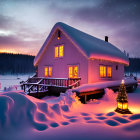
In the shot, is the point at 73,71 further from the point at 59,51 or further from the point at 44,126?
the point at 44,126

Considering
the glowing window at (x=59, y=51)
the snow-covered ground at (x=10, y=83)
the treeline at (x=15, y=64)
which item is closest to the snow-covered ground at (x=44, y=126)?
the glowing window at (x=59, y=51)

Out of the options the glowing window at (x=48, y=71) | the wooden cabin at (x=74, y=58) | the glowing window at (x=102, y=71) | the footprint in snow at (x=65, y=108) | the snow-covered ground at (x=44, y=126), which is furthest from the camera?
the glowing window at (x=48, y=71)

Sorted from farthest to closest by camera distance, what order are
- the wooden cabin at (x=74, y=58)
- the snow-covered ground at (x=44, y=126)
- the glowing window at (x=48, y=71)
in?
the glowing window at (x=48, y=71) → the wooden cabin at (x=74, y=58) → the snow-covered ground at (x=44, y=126)

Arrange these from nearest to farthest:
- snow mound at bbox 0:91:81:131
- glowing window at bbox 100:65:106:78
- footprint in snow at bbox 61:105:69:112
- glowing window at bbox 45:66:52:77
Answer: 1. snow mound at bbox 0:91:81:131
2. footprint in snow at bbox 61:105:69:112
3. glowing window at bbox 100:65:106:78
4. glowing window at bbox 45:66:52:77

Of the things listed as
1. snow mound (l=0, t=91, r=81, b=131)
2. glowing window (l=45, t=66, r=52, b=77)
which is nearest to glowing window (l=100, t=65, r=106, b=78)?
glowing window (l=45, t=66, r=52, b=77)

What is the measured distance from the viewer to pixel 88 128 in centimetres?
422

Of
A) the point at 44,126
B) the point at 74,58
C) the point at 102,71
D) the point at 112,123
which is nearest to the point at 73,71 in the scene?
the point at 74,58

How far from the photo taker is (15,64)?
115812mm

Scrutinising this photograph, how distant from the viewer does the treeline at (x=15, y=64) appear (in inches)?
4181

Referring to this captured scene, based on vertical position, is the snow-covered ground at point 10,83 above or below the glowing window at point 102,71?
below

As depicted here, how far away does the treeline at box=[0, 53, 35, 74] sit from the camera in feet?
348

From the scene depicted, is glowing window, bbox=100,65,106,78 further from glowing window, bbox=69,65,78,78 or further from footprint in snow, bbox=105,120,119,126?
footprint in snow, bbox=105,120,119,126

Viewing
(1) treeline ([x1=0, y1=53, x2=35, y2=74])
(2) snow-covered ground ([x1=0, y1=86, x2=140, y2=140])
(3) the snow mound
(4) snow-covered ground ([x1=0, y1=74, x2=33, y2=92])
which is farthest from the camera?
(1) treeline ([x1=0, y1=53, x2=35, y2=74])

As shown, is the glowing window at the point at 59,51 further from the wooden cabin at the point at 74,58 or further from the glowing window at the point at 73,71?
the glowing window at the point at 73,71
